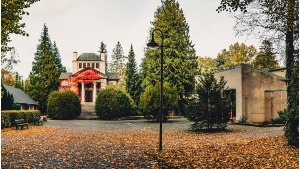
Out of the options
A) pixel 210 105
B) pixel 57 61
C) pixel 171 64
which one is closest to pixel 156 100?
pixel 210 105

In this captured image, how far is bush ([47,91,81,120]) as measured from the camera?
40.2m

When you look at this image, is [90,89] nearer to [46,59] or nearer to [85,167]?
[46,59]

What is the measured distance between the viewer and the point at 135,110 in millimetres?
46375

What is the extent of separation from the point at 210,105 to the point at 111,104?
21.5m

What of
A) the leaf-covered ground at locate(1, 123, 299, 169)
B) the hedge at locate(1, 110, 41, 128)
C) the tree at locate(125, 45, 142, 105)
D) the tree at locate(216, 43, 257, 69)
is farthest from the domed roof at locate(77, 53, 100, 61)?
the leaf-covered ground at locate(1, 123, 299, 169)

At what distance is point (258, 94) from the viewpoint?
26.0 metres

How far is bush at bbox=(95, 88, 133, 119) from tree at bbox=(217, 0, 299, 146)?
29187 mm

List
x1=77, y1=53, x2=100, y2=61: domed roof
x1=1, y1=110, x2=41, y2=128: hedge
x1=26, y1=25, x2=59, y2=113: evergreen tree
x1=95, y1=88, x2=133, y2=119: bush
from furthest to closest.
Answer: x1=77, y1=53, x2=100, y2=61: domed roof < x1=26, y1=25, x2=59, y2=113: evergreen tree < x1=95, y1=88, x2=133, y2=119: bush < x1=1, y1=110, x2=41, y2=128: hedge

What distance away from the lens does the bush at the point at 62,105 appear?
4019cm

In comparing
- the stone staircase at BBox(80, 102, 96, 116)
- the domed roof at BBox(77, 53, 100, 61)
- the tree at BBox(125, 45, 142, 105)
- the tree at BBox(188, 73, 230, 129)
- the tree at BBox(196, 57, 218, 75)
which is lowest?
the stone staircase at BBox(80, 102, 96, 116)

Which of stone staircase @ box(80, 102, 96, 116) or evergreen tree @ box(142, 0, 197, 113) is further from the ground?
evergreen tree @ box(142, 0, 197, 113)

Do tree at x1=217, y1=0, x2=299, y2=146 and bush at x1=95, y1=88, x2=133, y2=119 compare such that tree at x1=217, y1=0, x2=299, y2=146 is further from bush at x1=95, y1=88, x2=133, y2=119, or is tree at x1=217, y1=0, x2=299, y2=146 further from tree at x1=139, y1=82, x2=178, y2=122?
bush at x1=95, y1=88, x2=133, y2=119

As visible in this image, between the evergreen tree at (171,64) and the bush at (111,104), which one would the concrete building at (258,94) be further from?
the bush at (111,104)

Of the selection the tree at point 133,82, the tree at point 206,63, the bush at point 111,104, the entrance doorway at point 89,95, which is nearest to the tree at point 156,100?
the bush at point 111,104
